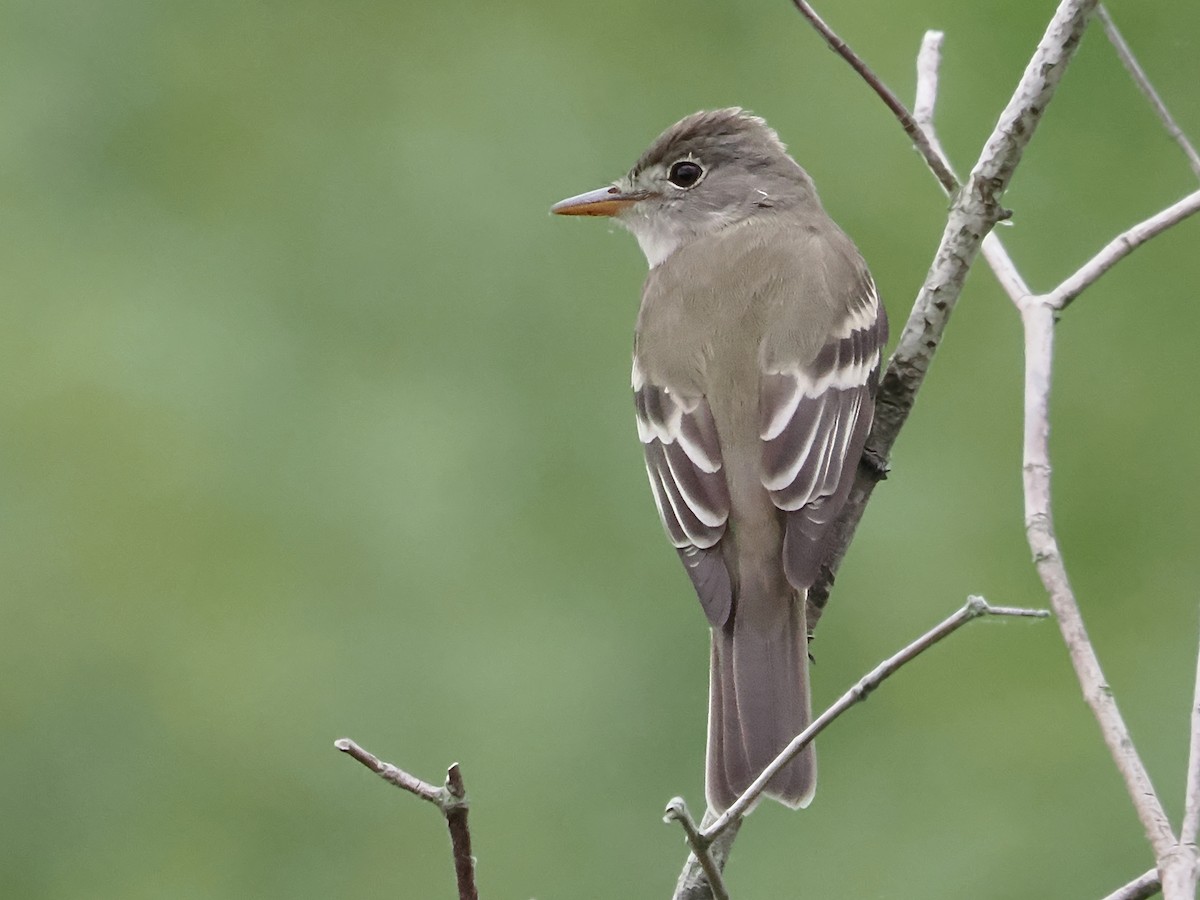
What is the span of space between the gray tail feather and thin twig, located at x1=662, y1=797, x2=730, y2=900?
4.36 feet

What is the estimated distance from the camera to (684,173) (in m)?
5.20

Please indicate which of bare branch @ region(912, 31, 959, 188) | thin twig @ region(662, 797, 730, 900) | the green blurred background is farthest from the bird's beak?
thin twig @ region(662, 797, 730, 900)

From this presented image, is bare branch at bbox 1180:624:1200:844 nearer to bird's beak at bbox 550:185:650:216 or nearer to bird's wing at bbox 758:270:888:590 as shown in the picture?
bird's wing at bbox 758:270:888:590

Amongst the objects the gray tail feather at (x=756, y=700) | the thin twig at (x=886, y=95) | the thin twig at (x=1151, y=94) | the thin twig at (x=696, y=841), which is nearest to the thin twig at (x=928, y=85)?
the thin twig at (x=886, y=95)

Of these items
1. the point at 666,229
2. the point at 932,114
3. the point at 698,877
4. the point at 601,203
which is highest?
the point at 601,203

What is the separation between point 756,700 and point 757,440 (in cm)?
56

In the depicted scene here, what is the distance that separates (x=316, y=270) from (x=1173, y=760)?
3777mm

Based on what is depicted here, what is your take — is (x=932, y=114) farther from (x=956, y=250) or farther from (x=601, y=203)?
(x=601, y=203)

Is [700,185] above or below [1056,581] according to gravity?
above

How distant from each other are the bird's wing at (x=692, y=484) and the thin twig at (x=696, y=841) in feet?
5.20

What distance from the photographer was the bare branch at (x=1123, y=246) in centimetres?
320

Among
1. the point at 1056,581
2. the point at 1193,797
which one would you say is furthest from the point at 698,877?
the point at 1193,797

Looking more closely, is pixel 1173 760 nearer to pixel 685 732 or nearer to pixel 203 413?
pixel 685 732

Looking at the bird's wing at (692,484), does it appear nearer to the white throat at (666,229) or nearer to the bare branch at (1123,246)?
the white throat at (666,229)
